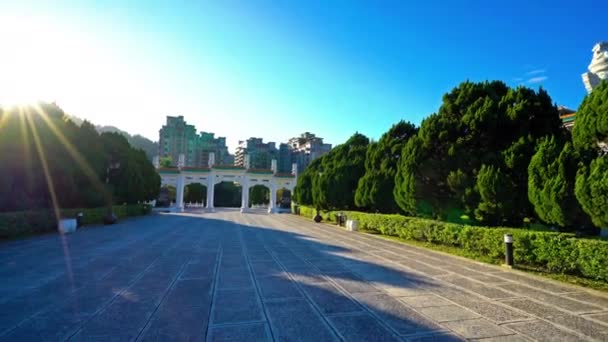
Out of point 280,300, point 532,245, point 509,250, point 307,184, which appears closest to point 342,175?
point 307,184

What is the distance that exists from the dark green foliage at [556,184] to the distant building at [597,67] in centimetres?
1151

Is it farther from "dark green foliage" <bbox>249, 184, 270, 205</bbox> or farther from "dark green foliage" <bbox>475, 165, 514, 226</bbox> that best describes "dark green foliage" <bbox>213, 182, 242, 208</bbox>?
"dark green foliage" <bbox>475, 165, 514, 226</bbox>

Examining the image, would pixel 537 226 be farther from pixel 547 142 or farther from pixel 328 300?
pixel 328 300

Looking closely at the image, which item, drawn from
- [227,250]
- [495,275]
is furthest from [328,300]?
[227,250]

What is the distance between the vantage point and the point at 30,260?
7.91 m

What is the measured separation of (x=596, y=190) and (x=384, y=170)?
10.1 m

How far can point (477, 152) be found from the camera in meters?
11.2

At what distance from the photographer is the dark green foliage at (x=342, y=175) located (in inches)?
851

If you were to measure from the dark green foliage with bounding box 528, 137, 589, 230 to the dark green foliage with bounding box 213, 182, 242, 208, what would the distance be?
168ft

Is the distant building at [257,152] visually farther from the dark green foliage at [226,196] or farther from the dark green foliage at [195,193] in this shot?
the dark green foliage at [226,196]

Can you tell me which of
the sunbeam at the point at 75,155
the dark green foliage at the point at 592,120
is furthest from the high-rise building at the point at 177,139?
the dark green foliage at the point at 592,120

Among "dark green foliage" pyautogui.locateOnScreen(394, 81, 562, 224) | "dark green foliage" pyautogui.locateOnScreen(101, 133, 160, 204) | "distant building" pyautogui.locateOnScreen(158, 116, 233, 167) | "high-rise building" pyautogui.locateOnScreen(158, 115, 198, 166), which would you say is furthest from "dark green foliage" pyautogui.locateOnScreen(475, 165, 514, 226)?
"high-rise building" pyautogui.locateOnScreen(158, 115, 198, 166)

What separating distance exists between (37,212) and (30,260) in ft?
22.5

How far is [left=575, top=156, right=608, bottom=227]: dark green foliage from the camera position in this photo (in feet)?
20.5
